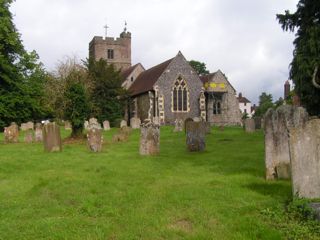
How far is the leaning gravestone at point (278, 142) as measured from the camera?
9.16 meters

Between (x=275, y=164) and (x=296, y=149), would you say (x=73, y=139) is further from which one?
(x=296, y=149)

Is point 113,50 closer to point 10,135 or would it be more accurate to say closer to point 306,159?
point 10,135

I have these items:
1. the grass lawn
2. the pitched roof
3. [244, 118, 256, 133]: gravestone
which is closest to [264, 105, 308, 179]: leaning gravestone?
the grass lawn

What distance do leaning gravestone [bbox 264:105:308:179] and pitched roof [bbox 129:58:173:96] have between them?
3585cm

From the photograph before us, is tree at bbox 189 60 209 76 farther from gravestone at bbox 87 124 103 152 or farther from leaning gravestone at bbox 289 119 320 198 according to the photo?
leaning gravestone at bbox 289 119 320 198

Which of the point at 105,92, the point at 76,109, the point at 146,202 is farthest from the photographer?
the point at 105,92

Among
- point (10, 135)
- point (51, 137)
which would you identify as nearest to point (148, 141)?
point (51, 137)

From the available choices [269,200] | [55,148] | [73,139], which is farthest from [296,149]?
[73,139]

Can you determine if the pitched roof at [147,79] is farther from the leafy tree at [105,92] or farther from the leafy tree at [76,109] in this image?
the leafy tree at [76,109]

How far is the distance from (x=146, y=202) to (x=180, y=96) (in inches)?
1533

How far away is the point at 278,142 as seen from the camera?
9.21 m

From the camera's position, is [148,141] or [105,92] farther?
[105,92]

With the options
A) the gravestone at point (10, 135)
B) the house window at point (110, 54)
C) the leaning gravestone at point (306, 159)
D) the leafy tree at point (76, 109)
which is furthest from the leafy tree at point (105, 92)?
the leaning gravestone at point (306, 159)

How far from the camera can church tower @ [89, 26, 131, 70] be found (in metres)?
65.2
